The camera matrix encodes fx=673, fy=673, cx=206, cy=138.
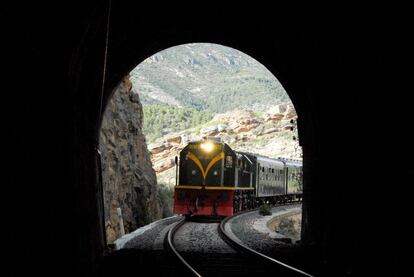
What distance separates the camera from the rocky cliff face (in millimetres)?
22000

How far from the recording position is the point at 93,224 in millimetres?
13031

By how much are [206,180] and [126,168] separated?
3161 mm

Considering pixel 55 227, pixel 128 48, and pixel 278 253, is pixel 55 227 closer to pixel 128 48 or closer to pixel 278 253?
pixel 278 253

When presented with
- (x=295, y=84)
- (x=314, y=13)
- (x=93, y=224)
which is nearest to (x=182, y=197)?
(x=295, y=84)

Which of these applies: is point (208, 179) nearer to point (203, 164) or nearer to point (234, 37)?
point (203, 164)

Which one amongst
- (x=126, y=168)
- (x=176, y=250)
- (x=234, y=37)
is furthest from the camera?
(x=126, y=168)

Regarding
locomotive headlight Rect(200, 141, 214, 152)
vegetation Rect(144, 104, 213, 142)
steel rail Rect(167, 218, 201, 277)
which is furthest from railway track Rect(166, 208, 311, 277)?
vegetation Rect(144, 104, 213, 142)

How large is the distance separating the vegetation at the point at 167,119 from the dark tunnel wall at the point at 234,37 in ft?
336

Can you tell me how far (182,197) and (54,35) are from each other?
18.3m

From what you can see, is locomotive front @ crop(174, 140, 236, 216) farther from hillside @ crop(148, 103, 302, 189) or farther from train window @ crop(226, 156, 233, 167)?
hillside @ crop(148, 103, 302, 189)

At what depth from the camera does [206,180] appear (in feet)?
86.5

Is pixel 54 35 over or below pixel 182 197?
over

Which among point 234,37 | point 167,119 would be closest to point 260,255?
point 234,37

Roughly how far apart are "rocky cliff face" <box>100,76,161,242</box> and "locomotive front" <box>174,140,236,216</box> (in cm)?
183
